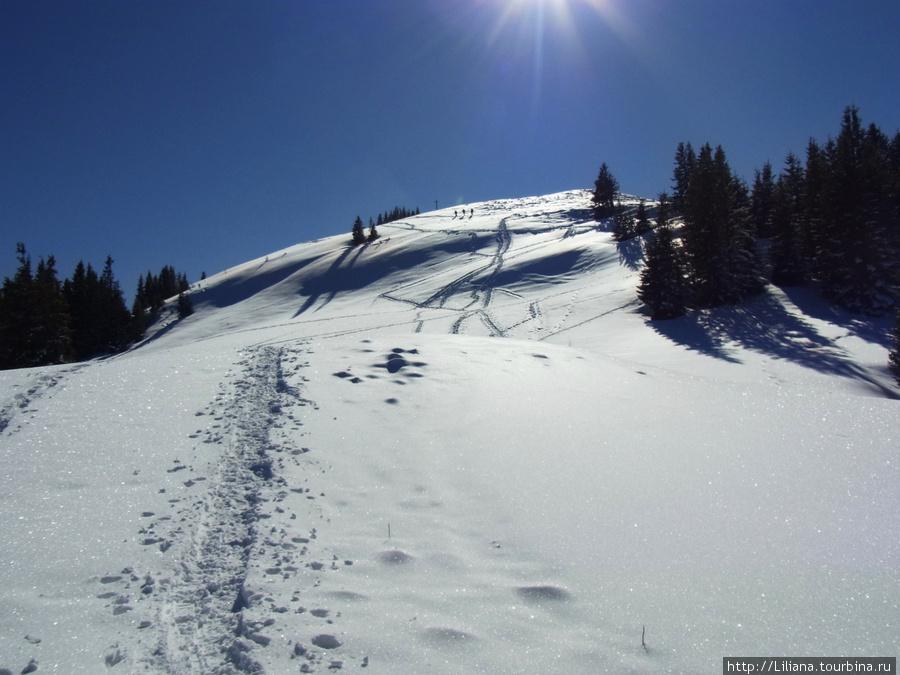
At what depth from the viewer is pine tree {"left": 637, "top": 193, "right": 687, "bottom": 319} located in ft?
96.8

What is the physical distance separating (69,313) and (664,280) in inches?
1682

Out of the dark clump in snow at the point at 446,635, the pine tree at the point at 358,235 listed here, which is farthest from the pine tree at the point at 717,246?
the pine tree at the point at 358,235

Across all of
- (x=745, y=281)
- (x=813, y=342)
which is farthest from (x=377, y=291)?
(x=813, y=342)

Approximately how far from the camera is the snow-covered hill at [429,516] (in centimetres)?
383

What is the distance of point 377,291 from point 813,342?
35.3m

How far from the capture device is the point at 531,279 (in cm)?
4409

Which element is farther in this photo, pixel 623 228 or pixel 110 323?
pixel 623 228

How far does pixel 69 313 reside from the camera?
121ft

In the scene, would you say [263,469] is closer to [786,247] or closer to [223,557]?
[223,557]

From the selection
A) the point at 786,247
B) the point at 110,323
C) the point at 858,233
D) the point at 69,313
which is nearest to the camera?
the point at 858,233

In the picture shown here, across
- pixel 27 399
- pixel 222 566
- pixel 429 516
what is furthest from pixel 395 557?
pixel 27 399

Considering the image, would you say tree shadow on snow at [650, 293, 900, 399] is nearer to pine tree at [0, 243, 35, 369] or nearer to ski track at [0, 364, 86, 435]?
ski track at [0, 364, 86, 435]

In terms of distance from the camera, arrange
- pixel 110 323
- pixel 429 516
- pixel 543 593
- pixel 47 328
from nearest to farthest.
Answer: pixel 543 593, pixel 429 516, pixel 47 328, pixel 110 323

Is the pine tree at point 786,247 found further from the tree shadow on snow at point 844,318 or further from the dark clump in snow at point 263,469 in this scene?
the dark clump in snow at point 263,469
